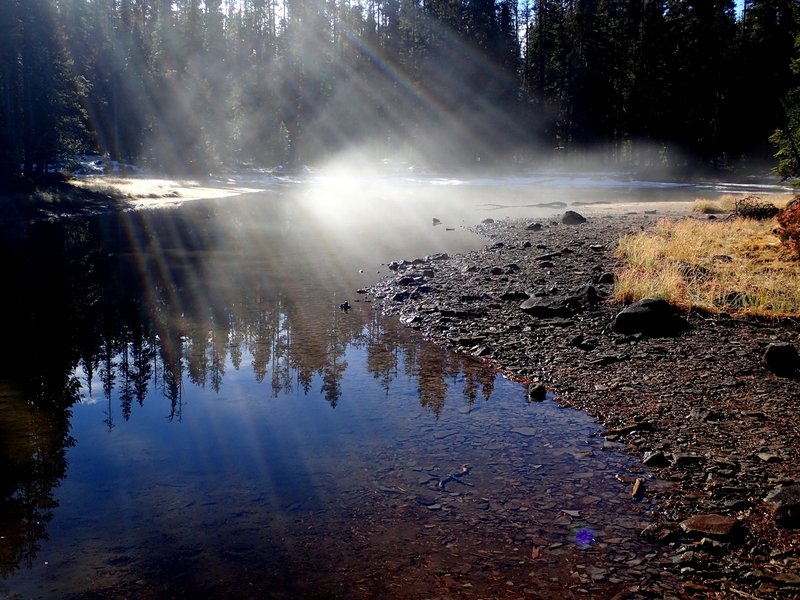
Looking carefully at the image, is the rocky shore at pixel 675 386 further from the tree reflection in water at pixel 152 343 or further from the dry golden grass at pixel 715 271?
the tree reflection in water at pixel 152 343

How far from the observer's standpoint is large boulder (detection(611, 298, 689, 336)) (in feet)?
39.0

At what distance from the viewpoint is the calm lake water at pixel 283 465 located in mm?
5879

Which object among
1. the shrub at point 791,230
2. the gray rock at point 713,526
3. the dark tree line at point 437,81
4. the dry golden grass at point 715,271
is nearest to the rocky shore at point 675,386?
the gray rock at point 713,526

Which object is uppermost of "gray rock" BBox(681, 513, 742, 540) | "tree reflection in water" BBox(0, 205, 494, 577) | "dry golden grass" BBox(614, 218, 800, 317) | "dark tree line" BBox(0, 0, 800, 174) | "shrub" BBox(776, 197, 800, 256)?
"dark tree line" BBox(0, 0, 800, 174)

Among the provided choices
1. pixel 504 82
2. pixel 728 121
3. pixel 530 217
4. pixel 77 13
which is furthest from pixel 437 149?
pixel 530 217

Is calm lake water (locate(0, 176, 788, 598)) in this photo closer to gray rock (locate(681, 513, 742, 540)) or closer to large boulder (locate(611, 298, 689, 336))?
gray rock (locate(681, 513, 742, 540))

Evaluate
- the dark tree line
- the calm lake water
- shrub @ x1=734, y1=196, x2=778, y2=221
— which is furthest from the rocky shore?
the dark tree line

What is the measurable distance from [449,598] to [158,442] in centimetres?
477

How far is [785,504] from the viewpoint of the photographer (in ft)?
20.2

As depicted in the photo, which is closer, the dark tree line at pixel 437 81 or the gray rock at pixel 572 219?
the gray rock at pixel 572 219

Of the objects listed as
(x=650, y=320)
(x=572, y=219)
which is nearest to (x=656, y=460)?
(x=650, y=320)

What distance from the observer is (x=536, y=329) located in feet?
42.9

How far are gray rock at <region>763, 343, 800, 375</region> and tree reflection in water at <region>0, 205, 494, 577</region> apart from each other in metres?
4.02

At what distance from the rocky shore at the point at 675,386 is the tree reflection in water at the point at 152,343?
1.31 meters
